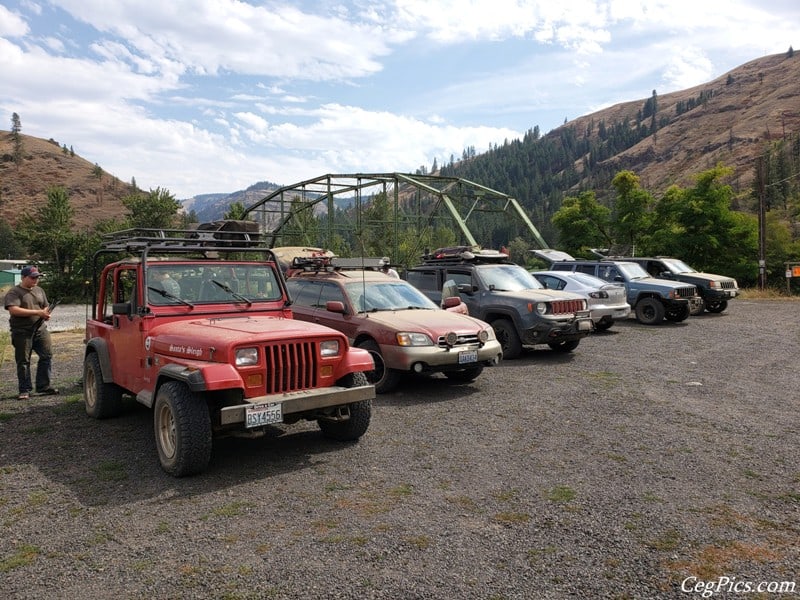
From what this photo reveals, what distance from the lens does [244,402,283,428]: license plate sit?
196 inches

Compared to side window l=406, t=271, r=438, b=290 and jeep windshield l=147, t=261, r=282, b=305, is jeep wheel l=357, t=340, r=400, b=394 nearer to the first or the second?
jeep windshield l=147, t=261, r=282, b=305

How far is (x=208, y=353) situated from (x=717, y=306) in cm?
1970

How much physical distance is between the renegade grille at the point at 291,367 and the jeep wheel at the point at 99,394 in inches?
113

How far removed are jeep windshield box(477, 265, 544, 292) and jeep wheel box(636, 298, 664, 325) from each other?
20.4ft

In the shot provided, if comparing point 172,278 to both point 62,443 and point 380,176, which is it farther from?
point 380,176

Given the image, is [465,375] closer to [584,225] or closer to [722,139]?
[584,225]

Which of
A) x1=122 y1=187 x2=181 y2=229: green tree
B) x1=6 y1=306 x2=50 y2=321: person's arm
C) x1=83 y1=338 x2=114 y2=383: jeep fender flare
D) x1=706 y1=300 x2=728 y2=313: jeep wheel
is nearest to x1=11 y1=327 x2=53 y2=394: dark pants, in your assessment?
x1=6 y1=306 x2=50 y2=321: person's arm

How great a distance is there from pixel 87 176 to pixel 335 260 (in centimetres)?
14503

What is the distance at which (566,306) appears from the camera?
11.6 meters

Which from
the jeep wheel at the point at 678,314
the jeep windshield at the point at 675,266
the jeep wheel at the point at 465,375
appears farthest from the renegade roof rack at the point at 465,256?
the jeep windshield at the point at 675,266

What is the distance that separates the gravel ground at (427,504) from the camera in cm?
354

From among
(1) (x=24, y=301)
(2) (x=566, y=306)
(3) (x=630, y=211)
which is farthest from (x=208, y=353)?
(3) (x=630, y=211)

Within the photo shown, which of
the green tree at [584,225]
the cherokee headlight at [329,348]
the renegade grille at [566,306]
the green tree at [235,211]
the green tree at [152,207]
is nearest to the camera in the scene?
the cherokee headlight at [329,348]

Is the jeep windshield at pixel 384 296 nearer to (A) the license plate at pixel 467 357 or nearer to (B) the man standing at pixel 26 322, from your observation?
(A) the license plate at pixel 467 357
